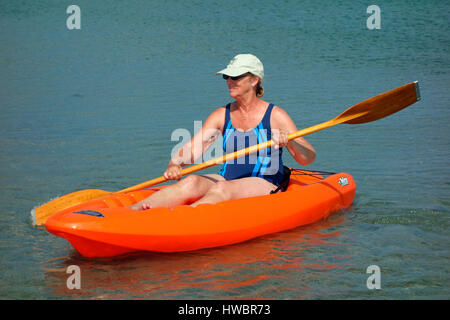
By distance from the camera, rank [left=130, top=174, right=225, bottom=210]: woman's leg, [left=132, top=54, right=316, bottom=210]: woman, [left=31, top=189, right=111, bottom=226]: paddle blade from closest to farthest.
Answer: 1. [left=130, top=174, right=225, bottom=210]: woman's leg
2. [left=132, top=54, right=316, bottom=210]: woman
3. [left=31, top=189, right=111, bottom=226]: paddle blade

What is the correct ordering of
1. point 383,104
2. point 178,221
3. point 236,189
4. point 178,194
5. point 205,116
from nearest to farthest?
point 178,221
point 178,194
point 236,189
point 383,104
point 205,116

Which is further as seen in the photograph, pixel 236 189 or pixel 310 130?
pixel 310 130

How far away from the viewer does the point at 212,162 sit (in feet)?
16.0

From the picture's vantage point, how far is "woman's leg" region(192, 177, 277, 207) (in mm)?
4520

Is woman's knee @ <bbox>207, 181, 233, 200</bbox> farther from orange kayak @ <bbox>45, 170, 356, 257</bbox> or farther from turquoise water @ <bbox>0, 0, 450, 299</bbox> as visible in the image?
turquoise water @ <bbox>0, 0, 450, 299</bbox>

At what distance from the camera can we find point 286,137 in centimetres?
465

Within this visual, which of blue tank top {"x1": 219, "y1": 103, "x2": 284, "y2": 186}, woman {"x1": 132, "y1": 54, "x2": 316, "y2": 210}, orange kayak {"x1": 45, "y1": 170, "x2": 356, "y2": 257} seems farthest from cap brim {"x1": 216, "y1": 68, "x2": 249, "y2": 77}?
orange kayak {"x1": 45, "y1": 170, "x2": 356, "y2": 257}

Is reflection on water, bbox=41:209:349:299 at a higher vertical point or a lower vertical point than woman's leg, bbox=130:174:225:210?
lower

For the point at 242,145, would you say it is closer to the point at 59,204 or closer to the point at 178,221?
the point at 178,221

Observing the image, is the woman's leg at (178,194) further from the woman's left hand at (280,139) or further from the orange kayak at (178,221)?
the woman's left hand at (280,139)

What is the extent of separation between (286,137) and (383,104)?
0.97m

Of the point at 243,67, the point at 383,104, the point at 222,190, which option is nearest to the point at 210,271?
the point at 222,190

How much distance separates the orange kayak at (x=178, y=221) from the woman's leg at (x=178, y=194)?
0.67ft

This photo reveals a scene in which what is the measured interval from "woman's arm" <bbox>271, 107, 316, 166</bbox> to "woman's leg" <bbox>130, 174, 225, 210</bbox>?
62 cm
